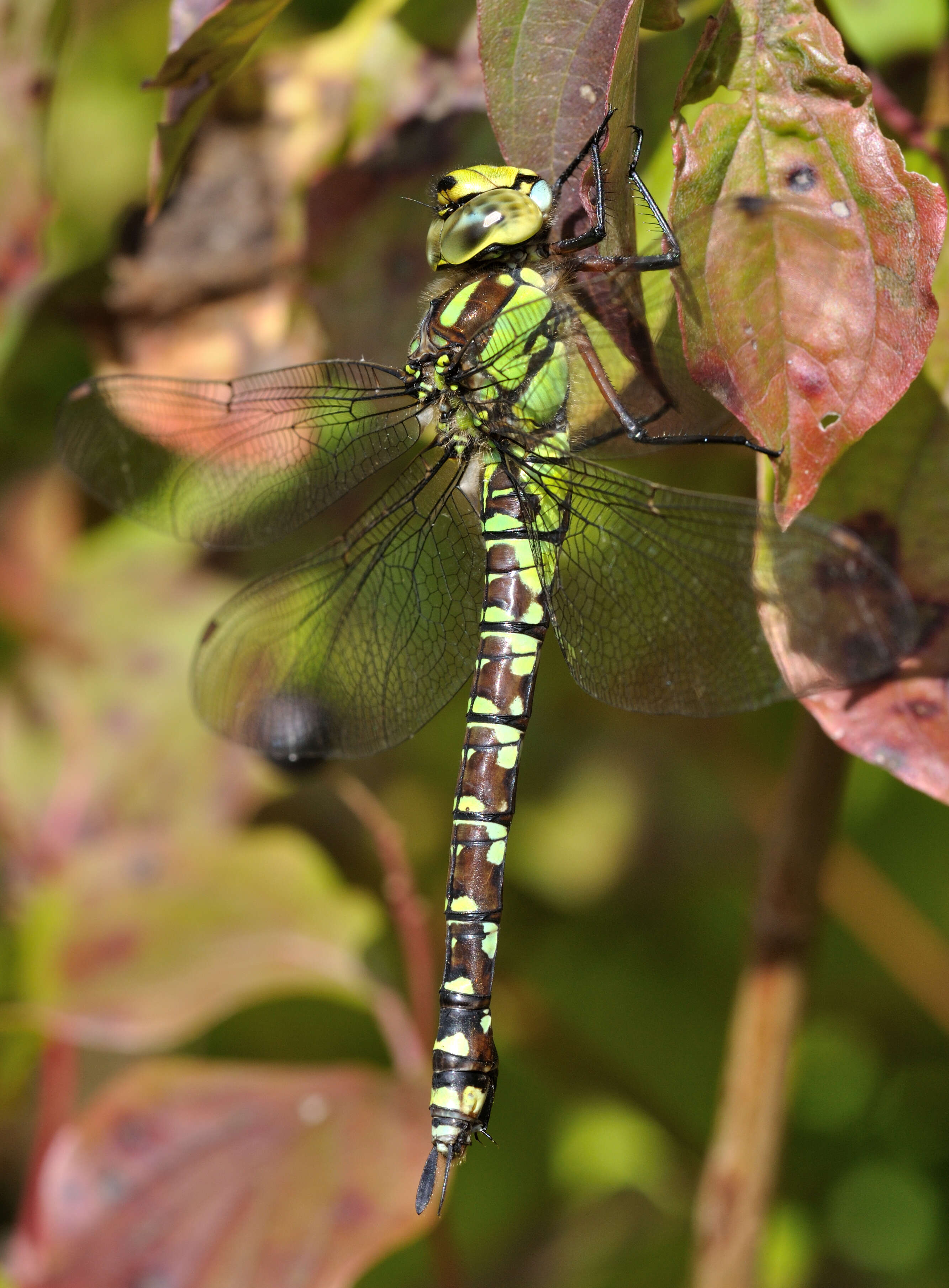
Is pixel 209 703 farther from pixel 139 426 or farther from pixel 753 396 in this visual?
pixel 753 396

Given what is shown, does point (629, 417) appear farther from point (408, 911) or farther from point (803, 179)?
point (408, 911)

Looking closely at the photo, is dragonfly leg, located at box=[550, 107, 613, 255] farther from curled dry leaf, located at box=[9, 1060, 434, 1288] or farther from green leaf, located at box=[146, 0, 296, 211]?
curled dry leaf, located at box=[9, 1060, 434, 1288]

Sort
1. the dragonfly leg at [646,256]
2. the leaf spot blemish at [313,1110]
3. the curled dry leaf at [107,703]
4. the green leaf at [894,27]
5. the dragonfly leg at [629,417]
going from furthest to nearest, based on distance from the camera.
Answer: the curled dry leaf at [107,703] < the leaf spot blemish at [313,1110] < the green leaf at [894,27] < the dragonfly leg at [629,417] < the dragonfly leg at [646,256]

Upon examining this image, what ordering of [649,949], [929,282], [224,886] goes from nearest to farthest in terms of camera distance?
[929,282] → [224,886] → [649,949]

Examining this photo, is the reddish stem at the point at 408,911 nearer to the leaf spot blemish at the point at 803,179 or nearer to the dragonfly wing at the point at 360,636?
the dragonfly wing at the point at 360,636

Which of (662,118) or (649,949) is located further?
(649,949)

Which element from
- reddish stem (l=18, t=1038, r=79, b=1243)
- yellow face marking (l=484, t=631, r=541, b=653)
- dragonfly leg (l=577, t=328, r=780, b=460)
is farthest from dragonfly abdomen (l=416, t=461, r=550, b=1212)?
reddish stem (l=18, t=1038, r=79, b=1243)

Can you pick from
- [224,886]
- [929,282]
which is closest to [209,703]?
[224,886]

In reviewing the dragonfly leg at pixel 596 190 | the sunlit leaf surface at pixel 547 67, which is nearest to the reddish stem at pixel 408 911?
the dragonfly leg at pixel 596 190
